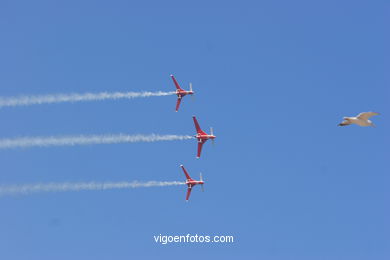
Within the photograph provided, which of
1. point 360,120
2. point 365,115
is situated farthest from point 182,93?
point 365,115

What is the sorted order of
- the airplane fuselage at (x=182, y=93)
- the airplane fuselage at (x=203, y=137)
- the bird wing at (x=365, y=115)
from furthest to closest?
1. the airplane fuselage at (x=203, y=137)
2. the airplane fuselage at (x=182, y=93)
3. the bird wing at (x=365, y=115)

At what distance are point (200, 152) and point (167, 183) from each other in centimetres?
854

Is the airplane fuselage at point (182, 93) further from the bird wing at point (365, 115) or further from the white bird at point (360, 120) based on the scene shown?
the bird wing at point (365, 115)

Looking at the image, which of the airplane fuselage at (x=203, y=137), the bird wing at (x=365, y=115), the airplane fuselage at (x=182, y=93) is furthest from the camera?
the airplane fuselage at (x=203, y=137)

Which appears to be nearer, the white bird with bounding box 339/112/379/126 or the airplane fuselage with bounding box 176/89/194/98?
the white bird with bounding box 339/112/379/126

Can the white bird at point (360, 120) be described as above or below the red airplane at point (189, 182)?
below

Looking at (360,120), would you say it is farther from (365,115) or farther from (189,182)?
(189,182)

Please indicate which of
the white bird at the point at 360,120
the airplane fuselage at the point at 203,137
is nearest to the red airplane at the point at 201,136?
the airplane fuselage at the point at 203,137

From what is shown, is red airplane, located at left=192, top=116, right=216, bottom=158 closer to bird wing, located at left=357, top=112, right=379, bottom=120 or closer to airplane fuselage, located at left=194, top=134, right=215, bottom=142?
airplane fuselage, located at left=194, top=134, right=215, bottom=142

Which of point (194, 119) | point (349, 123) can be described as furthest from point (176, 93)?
point (349, 123)

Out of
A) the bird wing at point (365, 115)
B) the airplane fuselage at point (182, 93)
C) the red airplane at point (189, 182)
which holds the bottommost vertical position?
the bird wing at point (365, 115)

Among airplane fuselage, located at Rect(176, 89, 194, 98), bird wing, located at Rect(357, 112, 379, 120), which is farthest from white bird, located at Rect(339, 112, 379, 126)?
airplane fuselage, located at Rect(176, 89, 194, 98)

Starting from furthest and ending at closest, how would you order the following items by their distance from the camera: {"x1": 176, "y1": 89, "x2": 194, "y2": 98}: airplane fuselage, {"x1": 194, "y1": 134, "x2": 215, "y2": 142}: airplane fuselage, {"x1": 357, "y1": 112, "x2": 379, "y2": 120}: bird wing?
{"x1": 194, "y1": 134, "x2": 215, "y2": 142}: airplane fuselage, {"x1": 176, "y1": 89, "x2": 194, "y2": 98}: airplane fuselage, {"x1": 357, "y1": 112, "x2": 379, "y2": 120}: bird wing

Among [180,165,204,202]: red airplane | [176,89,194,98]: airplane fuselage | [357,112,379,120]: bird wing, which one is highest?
[176,89,194,98]: airplane fuselage
